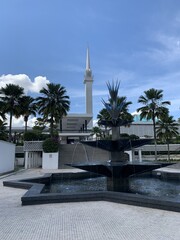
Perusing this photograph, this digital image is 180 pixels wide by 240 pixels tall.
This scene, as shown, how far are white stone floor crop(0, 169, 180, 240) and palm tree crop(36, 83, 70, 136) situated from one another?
22359mm

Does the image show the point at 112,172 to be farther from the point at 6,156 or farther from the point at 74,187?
the point at 6,156

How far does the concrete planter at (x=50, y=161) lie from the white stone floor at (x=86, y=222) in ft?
61.2

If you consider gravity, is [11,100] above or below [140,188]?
above

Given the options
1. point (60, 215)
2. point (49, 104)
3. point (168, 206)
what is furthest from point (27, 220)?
point (49, 104)

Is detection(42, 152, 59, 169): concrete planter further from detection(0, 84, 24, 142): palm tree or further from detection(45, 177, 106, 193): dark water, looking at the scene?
detection(45, 177, 106, 193): dark water

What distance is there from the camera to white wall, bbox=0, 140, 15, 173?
18562mm

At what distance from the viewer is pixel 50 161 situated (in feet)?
82.0

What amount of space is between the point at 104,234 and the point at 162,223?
5.05ft

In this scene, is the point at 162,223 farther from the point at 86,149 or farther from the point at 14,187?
the point at 86,149

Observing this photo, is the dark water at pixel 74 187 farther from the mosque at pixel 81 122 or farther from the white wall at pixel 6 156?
the mosque at pixel 81 122

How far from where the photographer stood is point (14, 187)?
33.1 feet

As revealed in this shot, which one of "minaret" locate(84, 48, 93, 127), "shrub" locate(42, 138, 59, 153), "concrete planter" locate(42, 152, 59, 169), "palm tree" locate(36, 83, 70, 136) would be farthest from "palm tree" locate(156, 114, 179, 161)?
"minaret" locate(84, 48, 93, 127)

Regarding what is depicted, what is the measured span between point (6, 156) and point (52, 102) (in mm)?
10749

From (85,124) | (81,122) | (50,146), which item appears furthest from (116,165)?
(81,122)
